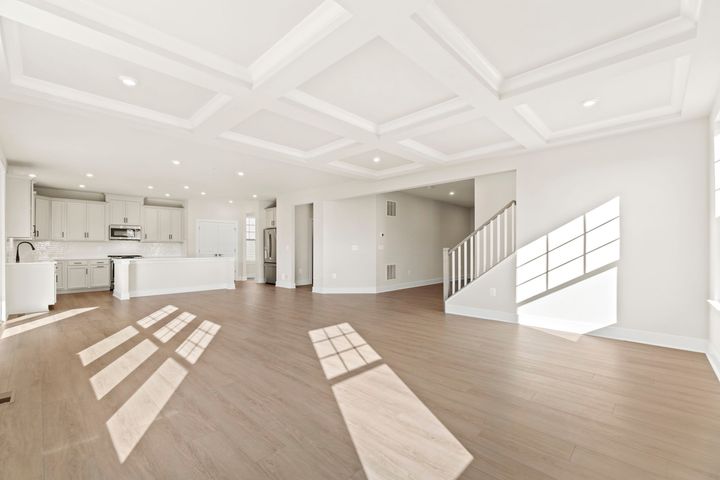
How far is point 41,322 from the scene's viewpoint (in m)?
4.99

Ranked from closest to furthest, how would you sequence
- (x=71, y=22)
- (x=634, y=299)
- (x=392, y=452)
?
1. (x=392, y=452)
2. (x=71, y=22)
3. (x=634, y=299)

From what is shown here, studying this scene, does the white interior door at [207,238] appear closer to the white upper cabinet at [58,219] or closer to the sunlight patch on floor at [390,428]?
the white upper cabinet at [58,219]

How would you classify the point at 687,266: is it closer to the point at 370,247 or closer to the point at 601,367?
the point at 601,367

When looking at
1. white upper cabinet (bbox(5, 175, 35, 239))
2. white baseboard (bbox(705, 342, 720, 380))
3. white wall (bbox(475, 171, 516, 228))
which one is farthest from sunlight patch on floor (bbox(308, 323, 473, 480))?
white upper cabinet (bbox(5, 175, 35, 239))

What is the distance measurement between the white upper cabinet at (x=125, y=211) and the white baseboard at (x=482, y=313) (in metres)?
9.19

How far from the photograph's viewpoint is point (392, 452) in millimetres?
1826

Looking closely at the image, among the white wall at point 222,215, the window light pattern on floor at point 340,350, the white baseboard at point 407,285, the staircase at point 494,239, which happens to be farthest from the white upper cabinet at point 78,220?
the staircase at point 494,239

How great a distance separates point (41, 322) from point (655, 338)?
8.64 meters

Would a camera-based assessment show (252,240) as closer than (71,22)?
No

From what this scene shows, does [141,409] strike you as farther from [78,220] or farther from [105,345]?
[78,220]

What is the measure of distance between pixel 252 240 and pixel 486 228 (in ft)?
28.7

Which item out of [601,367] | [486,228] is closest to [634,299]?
[601,367]

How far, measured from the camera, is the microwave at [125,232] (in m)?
9.13

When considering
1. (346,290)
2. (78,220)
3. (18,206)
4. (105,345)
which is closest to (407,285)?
(346,290)
